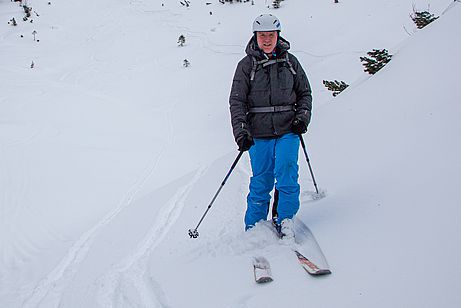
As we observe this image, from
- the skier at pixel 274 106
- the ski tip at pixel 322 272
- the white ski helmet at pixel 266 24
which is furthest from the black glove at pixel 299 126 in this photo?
the ski tip at pixel 322 272

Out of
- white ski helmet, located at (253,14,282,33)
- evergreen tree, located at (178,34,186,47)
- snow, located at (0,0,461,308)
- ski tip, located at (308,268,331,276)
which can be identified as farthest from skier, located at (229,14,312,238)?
evergreen tree, located at (178,34,186,47)

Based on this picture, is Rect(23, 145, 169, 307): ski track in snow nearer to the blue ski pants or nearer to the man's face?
the blue ski pants

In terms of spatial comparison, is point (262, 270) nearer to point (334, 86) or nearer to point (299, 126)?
point (299, 126)

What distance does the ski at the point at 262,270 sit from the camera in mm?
3150

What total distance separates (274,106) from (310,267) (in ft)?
4.58

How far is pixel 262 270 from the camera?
3277 mm

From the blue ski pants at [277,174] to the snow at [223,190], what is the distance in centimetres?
25

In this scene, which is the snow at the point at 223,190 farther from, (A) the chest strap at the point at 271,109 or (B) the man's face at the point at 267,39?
(B) the man's face at the point at 267,39

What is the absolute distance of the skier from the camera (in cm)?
369

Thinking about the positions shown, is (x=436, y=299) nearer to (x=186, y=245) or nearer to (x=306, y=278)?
(x=306, y=278)

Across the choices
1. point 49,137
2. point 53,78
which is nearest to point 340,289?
point 49,137

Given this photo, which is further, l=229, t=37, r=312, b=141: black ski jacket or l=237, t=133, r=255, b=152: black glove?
l=229, t=37, r=312, b=141: black ski jacket

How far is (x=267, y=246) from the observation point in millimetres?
3820

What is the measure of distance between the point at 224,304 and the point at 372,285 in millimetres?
1019
